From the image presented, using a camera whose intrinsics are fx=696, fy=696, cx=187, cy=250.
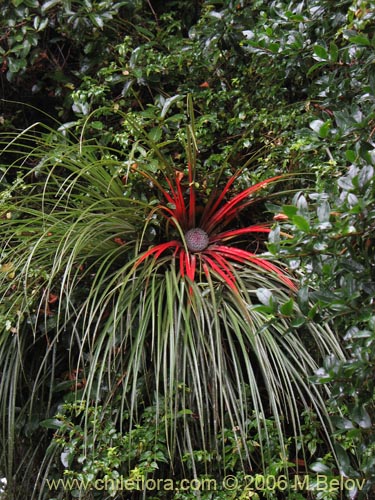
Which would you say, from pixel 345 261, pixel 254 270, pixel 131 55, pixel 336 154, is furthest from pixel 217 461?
pixel 131 55

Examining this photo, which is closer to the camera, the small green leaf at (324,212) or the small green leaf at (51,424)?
the small green leaf at (324,212)

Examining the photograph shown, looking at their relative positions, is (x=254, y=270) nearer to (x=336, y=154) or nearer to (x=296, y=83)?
(x=336, y=154)

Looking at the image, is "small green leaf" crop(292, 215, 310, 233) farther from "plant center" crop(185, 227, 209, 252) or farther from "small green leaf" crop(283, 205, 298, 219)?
"plant center" crop(185, 227, 209, 252)

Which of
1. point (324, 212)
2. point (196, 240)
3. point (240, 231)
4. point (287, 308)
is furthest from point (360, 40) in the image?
point (196, 240)

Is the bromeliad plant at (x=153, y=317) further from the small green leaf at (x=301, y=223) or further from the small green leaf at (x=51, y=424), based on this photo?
the small green leaf at (x=301, y=223)

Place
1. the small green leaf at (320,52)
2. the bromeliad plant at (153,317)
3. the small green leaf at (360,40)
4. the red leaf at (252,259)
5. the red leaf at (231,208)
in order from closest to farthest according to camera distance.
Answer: the small green leaf at (360,40)
the small green leaf at (320,52)
the bromeliad plant at (153,317)
the red leaf at (252,259)
the red leaf at (231,208)

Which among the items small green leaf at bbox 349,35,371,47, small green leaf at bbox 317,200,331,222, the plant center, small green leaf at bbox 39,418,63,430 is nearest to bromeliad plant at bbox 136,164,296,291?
the plant center

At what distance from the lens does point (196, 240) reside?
8.46 feet

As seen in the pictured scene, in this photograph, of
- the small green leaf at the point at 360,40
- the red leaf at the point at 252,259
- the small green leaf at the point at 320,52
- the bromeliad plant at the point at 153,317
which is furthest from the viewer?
the red leaf at the point at 252,259

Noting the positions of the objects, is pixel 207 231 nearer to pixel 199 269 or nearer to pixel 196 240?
pixel 196 240

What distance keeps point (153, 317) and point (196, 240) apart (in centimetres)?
56

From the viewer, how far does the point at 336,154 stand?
222cm

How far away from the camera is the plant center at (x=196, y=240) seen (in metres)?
2.56

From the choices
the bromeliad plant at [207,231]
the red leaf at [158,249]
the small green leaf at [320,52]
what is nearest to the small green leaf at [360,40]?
the small green leaf at [320,52]
